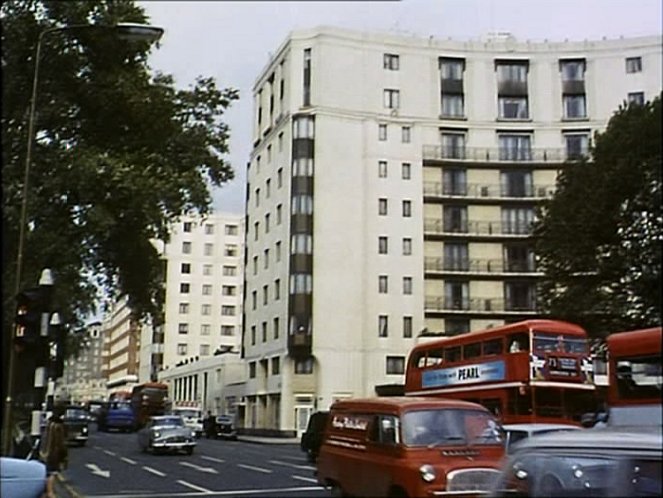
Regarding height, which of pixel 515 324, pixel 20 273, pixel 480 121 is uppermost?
pixel 480 121

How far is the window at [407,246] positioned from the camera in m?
2.47

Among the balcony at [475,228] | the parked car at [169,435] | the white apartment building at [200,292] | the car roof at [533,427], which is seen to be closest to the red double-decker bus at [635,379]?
the car roof at [533,427]

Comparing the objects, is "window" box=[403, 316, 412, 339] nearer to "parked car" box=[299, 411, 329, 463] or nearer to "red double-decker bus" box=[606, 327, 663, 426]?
"parked car" box=[299, 411, 329, 463]

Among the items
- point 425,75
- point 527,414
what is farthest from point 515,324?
point 425,75

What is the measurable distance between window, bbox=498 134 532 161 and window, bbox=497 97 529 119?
0.06m

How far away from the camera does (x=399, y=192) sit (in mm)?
2584

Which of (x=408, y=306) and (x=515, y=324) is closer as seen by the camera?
(x=515, y=324)

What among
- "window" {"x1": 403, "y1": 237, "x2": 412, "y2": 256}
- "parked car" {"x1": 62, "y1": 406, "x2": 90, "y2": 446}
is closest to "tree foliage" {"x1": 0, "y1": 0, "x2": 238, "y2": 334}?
"parked car" {"x1": 62, "y1": 406, "x2": 90, "y2": 446}

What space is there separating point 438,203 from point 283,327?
0.57m

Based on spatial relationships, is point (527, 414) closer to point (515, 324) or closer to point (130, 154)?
point (515, 324)

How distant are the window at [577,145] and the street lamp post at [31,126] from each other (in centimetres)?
139

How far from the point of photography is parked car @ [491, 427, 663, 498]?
1.63 m

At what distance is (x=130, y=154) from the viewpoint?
345 cm

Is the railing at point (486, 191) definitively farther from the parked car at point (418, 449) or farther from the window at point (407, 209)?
the parked car at point (418, 449)
